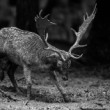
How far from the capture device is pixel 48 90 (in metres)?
10.4

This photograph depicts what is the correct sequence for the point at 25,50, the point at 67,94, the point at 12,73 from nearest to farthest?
1. the point at 25,50
2. the point at 67,94
3. the point at 12,73

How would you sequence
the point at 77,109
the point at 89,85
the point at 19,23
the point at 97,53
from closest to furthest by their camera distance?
1. the point at 77,109
2. the point at 89,85
3. the point at 19,23
4. the point at 97,53

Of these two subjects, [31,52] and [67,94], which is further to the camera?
[67,94]

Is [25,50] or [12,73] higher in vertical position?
[25,50]

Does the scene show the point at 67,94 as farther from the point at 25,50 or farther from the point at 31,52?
the point at 25,50

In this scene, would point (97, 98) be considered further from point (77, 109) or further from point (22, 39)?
point (22, 39)

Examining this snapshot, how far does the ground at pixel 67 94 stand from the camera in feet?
28.3

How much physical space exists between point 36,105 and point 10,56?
4.42 feet

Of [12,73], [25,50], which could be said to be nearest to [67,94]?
[12,73]

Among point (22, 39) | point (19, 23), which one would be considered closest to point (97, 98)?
point (22, 39)

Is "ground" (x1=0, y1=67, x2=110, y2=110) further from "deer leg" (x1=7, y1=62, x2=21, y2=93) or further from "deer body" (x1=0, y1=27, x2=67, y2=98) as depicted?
"deer body" (x1=0, y1=27, x2=67, y2=98)

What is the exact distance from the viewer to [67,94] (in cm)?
988

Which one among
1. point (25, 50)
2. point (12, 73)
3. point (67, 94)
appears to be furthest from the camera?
point (12, 73)

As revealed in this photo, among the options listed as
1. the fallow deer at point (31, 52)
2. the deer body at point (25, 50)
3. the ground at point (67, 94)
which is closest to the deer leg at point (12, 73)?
the ground at point (67, 94)
